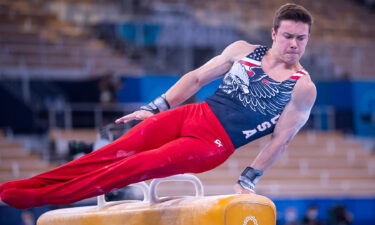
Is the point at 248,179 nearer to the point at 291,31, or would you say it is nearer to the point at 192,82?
the point at 192,82

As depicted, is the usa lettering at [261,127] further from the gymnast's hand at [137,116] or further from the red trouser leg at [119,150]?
the gymnast's hand at [137,116]

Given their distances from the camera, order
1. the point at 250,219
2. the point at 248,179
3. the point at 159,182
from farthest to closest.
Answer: the point at 159,182
the point at 248,179
the point at 250,219

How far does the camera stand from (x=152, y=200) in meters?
4.34

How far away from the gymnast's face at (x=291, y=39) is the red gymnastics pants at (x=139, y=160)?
0.60m

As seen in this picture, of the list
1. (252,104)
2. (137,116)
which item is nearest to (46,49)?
(137,116)

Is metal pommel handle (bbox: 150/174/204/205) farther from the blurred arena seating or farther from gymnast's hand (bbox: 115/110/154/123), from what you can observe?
the blurred arena seating

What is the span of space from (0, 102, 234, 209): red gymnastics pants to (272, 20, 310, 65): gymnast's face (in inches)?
23.8

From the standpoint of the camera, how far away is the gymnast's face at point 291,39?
4.27m

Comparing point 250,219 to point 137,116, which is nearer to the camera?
point 250,219

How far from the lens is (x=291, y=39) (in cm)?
429

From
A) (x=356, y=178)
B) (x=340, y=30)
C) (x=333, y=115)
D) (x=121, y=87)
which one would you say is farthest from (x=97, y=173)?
(x=340, y=30)

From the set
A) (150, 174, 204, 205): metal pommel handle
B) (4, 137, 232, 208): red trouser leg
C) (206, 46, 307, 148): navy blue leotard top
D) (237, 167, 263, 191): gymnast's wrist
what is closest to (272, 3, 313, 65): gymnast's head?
(206, 46, 307, 148): navy blue leotard top

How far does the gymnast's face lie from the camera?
4270 mm

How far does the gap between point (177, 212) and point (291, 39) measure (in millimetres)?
1304
